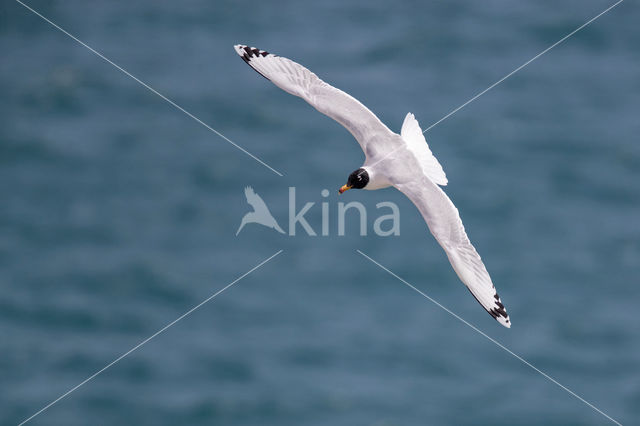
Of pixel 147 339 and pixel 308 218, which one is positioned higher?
pixel 308 218

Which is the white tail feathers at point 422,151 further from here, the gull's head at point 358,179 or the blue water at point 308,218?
the blue water at point 308,218

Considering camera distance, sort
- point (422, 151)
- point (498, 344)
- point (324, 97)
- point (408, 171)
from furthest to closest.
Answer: point (498, 344) < point (324, 97) < point (422, 151) < point (408, 171)

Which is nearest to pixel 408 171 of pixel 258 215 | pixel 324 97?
pixel 324 97

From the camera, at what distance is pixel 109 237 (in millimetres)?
34531

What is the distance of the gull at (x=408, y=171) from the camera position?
1859 cm

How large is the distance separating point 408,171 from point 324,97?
2.09 m

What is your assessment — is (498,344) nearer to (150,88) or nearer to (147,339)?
(147,339)

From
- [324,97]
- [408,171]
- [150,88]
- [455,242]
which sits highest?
[150,88]

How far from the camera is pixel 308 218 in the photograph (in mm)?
33375

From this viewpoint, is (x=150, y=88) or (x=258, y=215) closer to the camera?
(x=258, y=215)

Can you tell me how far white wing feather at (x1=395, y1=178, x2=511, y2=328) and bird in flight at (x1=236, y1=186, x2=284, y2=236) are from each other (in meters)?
14.6

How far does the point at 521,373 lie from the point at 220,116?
11.3 metres

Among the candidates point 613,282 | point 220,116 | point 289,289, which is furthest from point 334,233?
point 613,282

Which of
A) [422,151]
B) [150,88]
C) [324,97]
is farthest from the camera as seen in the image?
[150,88]
